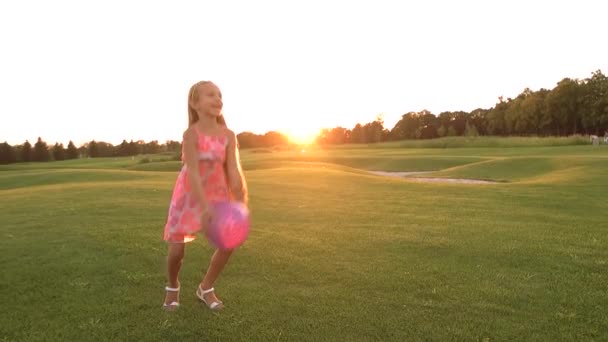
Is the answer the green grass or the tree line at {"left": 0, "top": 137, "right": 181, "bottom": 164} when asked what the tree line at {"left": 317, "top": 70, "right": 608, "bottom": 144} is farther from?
the tree line at {"left": 0, "top": 137, "right": 181, "bottom": 164}

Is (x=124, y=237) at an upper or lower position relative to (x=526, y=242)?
upper

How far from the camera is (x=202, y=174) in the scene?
5.68m

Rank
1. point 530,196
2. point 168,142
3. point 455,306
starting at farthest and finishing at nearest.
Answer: point 168,142, point 530,196, point 455,306

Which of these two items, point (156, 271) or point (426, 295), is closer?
point (426, 295)

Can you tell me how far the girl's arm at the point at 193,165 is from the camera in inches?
213

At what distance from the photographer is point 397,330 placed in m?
5.27

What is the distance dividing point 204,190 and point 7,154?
105 metres

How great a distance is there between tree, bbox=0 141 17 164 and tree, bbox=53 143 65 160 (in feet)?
27.1

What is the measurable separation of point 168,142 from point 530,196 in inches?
4359

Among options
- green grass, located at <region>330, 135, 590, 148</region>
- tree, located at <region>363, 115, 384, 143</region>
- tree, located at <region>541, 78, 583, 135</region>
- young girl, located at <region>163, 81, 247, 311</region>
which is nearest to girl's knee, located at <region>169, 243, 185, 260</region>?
young girl, located at <region>163, 81, 247, 311</region>

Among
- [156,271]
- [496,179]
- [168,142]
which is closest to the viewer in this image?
[156,271]

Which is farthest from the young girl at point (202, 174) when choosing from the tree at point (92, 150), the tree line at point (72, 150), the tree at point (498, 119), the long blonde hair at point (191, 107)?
the tree at point (498, 119)

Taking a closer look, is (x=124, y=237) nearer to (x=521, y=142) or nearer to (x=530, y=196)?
(x=530, y=196)

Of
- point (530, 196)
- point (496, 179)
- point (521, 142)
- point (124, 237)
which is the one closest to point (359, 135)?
point (521, 142)
